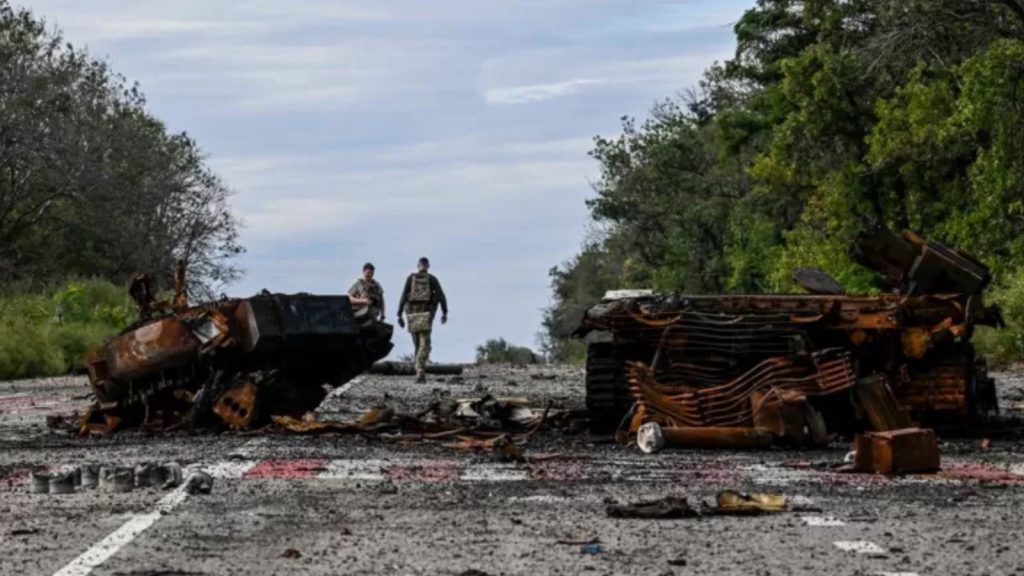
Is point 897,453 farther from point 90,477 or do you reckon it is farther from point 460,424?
point 460,424

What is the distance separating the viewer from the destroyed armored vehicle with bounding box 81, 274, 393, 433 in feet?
74.1

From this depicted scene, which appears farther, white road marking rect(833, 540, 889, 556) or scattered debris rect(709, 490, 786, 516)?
scattered debris rect(709, 490, 786, 516)

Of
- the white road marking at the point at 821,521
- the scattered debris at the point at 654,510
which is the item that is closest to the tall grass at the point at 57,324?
the scattered debris at the point at 654,510

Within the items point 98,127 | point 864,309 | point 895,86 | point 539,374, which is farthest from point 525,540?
point 98,127

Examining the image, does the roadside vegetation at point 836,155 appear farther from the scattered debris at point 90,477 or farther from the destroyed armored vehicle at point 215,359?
the scattered debris at point 90,477

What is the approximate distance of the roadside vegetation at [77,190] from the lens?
7481 cm

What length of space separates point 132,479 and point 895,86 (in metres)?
49.7

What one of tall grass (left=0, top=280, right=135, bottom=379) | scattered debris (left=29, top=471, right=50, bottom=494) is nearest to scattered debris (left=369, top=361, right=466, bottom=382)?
tall grass (left=0, top=280, right=135, bottom=379)

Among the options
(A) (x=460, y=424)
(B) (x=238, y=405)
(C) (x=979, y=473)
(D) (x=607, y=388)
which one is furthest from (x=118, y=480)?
(A) (x=460, y=424)

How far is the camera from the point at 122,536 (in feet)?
39.2

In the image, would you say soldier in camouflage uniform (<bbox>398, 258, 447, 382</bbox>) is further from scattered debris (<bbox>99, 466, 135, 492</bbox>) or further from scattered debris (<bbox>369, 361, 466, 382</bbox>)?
scattered debris (<bbox>99, 466, 135, 492</bbox>)

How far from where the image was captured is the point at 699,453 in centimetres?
1928

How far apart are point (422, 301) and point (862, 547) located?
2368 cm

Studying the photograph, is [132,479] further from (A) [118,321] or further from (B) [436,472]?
(A) [118,321]
